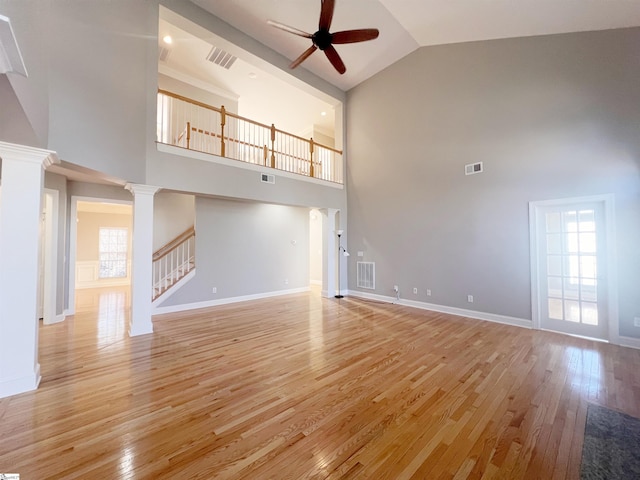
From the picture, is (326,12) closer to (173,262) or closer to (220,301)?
(173,262)

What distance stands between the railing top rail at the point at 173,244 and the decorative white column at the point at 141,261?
70.8 inches

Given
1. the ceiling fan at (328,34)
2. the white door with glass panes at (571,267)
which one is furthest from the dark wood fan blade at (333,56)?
→ the white door with glass panes at (571,267)

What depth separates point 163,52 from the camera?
236 inches

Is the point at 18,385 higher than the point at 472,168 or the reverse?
the reverse

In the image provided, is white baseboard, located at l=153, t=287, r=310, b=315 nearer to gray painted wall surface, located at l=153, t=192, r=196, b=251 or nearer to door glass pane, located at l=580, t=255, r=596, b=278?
gray painted wall surface, located at l=153, t=192, r=196, b=251

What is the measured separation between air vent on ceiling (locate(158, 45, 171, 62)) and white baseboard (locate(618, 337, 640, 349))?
975cm

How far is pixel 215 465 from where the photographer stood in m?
1.59

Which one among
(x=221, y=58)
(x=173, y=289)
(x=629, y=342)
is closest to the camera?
(x=629, y=342)

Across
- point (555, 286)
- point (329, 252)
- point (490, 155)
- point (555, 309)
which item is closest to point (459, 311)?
point (555, 309)

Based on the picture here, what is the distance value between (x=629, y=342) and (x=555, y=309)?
817 mm

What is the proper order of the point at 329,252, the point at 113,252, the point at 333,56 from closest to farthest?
the point at 333,56 < the point at 329,252 < the point at 113,252

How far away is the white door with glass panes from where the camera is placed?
379 centimetres

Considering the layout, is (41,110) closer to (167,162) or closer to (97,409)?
(167,162)

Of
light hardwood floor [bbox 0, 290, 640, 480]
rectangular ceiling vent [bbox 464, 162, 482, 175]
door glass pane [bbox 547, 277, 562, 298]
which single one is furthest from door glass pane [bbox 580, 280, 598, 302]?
rectangular ceiling vent [bbox 464, 162, 482, 175]
